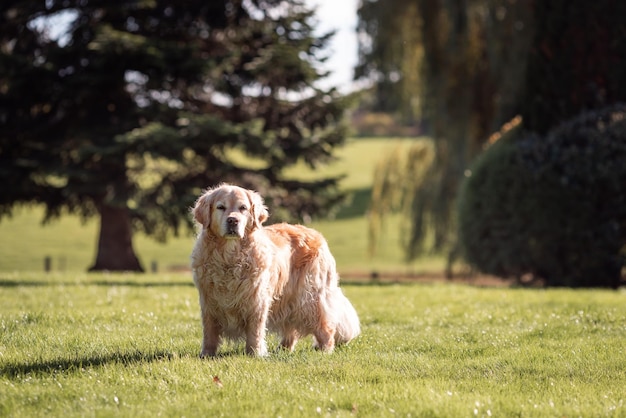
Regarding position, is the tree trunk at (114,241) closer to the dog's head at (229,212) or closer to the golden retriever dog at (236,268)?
the golden retriever dog at (236,268)

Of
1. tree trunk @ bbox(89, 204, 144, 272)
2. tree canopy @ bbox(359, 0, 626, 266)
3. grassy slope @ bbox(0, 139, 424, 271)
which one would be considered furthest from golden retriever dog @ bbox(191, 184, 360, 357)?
grassy slope @ bbox(0, 139, 424, 271)

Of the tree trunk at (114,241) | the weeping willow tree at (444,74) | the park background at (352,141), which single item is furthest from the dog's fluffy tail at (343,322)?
the tree trunk at (114,241)

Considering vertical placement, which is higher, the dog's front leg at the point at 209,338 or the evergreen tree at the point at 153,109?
the evergreen tree at the point at 153,109

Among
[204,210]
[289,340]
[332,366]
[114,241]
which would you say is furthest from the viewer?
[114,241]

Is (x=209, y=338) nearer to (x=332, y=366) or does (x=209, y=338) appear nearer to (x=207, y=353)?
(x=207, y=353)

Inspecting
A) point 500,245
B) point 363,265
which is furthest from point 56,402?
point 363,265

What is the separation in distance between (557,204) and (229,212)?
458 inches

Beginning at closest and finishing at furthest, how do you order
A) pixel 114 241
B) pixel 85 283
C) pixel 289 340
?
pixel 289 340, pixel 85 283, pixel 114 241

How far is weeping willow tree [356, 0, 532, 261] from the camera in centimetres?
2045

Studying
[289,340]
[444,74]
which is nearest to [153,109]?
[444,74]

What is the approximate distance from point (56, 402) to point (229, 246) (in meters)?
2.13

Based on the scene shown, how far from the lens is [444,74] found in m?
21.2

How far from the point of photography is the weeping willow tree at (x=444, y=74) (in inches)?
805

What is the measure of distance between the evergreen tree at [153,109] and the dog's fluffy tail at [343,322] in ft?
33.4
